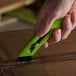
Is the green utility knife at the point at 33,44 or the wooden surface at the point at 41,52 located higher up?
the green utility knife at the point at 33,44

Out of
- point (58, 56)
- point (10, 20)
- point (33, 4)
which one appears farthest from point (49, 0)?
point (33, 4)

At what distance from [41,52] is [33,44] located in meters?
0.11

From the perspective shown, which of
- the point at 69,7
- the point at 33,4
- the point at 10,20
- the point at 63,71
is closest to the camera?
the point at 63,71

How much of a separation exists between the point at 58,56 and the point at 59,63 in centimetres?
4

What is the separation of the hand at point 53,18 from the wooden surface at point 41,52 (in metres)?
0.06

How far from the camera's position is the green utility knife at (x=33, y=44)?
0.84 m

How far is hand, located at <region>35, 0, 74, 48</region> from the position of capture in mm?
852

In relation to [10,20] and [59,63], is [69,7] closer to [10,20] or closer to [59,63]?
[59,63]

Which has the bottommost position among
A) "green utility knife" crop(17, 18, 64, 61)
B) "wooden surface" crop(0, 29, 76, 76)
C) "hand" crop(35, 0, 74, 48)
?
"wooden surface" crop(0, 29, 76, 76)

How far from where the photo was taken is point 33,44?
2.74 feet

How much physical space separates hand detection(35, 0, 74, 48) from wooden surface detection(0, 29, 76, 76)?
0.20ft

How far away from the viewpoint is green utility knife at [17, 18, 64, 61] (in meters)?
0.84

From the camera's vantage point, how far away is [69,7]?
3.09ft

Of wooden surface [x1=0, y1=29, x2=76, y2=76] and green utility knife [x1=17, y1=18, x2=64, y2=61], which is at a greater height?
green utility knife [x1=17, y1=18, x2=64, y2=61]
